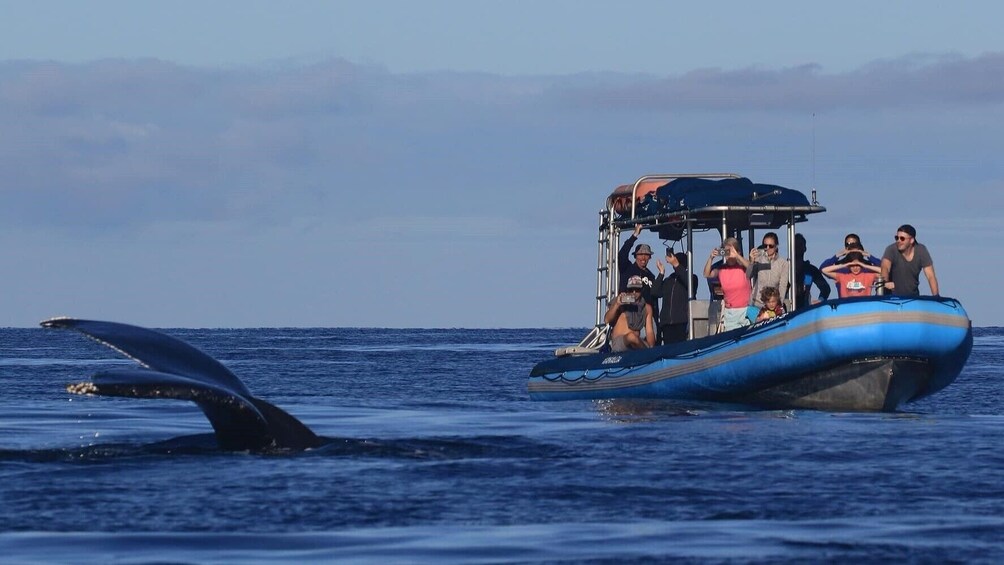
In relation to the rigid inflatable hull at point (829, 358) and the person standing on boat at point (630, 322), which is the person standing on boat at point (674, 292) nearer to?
the person standing on boat at point (630, 322)

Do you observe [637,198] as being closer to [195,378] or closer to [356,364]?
[195,378]

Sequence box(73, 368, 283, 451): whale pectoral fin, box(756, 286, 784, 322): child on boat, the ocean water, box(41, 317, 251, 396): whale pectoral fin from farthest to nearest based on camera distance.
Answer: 1. box(756, 286, 784, 322): child on boat
2. box(41, 317, 251, 396): whale pectoral fin
3. box(73, 368, 283, 451): whale pectoral fin
4. the ocean water

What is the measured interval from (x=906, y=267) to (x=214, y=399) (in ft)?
34.3

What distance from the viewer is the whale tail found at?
10305mm

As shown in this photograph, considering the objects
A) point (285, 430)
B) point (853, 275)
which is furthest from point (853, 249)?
point (285, 430)

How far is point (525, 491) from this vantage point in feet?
35.1

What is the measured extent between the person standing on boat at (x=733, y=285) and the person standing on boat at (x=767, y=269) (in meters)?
0.21

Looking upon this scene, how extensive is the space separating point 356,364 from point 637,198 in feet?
85.9

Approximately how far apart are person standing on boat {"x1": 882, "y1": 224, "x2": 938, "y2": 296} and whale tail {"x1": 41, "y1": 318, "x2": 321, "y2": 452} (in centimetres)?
869

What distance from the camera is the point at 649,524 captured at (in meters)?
9.31

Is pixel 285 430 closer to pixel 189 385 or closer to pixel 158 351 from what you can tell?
pixel 158 351

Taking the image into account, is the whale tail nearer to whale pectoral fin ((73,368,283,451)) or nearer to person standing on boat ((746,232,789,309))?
whale pectoral fin ((73,368,283,451))

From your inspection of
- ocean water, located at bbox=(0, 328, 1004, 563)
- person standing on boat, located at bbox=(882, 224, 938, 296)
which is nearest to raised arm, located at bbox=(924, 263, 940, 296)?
person standing on boat, located at bbox=(882, 224, 938, 296)

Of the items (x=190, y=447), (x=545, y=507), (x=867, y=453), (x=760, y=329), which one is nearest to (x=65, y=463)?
(x=190, y=447)
